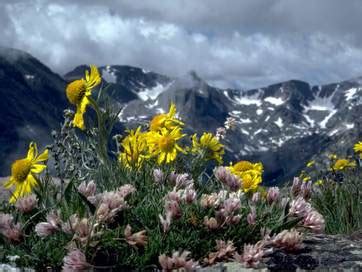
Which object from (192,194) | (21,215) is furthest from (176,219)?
(21,215)

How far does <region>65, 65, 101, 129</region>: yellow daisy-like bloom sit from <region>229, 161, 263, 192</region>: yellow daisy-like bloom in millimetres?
1929

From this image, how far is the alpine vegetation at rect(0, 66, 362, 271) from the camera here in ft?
17.4

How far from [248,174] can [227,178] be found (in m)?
1.33

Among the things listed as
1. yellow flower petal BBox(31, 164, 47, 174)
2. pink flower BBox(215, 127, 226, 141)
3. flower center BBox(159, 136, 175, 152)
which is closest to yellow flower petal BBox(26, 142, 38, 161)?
yellow flower petal BBox(31, 164, 47, 174)

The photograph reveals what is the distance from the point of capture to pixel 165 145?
7035mm

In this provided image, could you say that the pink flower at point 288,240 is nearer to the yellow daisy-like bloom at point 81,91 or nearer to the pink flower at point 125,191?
the pink flower at point 125,191

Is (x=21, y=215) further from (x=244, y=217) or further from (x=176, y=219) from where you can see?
(x=244, y=217)

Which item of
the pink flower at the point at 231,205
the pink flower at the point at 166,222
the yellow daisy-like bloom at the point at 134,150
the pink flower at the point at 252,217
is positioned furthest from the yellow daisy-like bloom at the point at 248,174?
the pink flower at the point at 166,222

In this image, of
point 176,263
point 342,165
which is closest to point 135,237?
point 176,263

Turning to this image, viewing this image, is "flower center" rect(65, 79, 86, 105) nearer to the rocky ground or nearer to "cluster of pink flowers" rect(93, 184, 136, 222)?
"cluster of pink flowers" rect(93, 184, 136, 222)

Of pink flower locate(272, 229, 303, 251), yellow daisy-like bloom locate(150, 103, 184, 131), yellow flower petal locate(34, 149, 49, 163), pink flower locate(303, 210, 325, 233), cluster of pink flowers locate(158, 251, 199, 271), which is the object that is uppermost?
yellow daisy-like bloom locate(150, 103, 184, 131)

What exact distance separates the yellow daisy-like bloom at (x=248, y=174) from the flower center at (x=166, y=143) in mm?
860

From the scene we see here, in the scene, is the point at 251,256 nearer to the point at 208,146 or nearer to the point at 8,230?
the point at 8,230

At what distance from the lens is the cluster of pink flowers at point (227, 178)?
6.34 m
